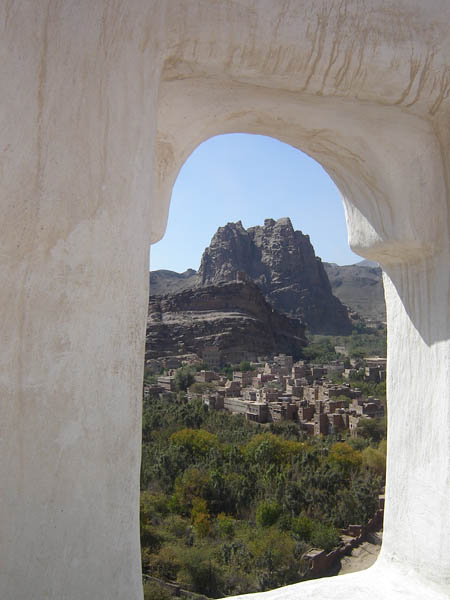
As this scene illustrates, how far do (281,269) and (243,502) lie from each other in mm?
49287

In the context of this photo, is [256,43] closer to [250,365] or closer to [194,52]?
[194,52]

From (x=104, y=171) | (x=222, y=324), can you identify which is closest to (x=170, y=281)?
(x=222, y=324)

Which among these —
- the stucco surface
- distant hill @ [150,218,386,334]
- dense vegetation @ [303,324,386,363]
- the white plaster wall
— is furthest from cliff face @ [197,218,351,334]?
the white plaster wall

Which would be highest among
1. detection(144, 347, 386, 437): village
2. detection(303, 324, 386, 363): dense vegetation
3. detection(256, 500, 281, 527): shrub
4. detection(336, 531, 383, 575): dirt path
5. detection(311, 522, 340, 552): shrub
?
detection(303, 324, 386, 363): dense vegetation

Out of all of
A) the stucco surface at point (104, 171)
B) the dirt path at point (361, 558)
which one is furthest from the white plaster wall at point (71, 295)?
the dirt path at point (361, 558)

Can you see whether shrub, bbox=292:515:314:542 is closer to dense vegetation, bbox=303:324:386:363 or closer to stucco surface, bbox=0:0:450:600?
stucco surface, bbox=0:0:450:600

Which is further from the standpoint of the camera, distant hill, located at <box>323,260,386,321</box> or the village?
distant hill, located at <box>323,260,386,321</box>

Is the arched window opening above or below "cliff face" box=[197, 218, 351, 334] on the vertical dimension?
below

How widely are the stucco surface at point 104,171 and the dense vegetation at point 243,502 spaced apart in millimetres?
7520

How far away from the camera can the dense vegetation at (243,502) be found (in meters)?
8.52

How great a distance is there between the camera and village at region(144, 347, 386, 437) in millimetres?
17828

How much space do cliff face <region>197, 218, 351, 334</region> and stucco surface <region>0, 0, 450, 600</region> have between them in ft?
183

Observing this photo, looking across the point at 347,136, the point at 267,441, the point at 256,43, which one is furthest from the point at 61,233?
the point at 267,441

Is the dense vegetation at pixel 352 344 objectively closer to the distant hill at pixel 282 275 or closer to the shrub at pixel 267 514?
the distant hill at pixel 282 275
